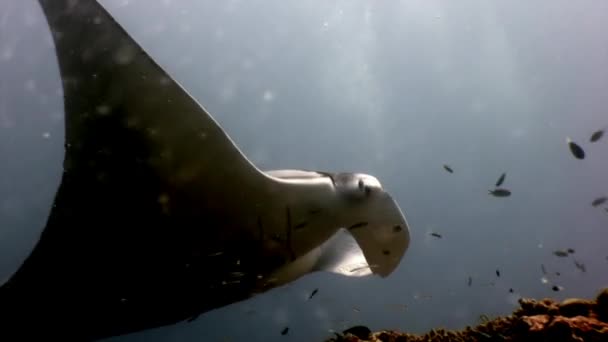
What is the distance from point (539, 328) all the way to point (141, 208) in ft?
11.0

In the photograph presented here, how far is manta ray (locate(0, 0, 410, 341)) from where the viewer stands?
3.17m

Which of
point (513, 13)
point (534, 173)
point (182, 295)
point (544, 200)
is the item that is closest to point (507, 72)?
point (513, 13)

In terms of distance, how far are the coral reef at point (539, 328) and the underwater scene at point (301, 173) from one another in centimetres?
2

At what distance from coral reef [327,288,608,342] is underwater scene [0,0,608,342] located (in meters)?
0.02

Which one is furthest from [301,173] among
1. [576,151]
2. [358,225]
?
[576,151]

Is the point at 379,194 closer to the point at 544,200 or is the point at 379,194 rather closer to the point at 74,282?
the point at 74,282

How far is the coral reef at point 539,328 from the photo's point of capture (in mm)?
3691

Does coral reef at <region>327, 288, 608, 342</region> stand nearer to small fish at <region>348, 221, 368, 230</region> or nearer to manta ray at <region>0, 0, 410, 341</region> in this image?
small fish at <region>348, 221, 368, 230</region>

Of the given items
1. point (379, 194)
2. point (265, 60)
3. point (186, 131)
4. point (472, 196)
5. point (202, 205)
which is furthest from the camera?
point (472, 196)

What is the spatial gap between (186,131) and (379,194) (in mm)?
1879

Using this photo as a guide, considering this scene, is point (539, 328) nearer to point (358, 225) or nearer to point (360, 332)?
point (358, 225)

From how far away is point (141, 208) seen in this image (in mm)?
3469

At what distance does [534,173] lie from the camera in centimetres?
5597

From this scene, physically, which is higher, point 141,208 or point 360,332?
point 141,208
